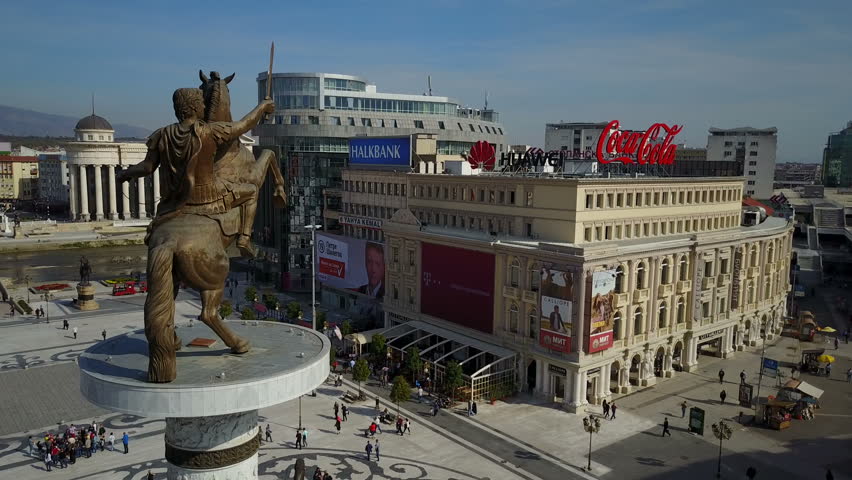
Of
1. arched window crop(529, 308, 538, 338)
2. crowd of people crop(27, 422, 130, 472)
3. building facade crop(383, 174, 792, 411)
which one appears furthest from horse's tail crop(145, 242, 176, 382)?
arched window crop(529, 308, 538, 338)

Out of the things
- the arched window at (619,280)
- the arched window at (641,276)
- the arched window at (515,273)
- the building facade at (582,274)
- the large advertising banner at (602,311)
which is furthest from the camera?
the arched window at (641,276)

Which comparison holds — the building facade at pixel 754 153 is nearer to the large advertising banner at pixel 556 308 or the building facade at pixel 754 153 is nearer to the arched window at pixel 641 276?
the arched window at pixel 641 276

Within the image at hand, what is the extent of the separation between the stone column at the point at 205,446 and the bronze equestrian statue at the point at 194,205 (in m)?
3.31

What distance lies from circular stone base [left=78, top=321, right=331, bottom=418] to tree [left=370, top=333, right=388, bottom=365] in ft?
120

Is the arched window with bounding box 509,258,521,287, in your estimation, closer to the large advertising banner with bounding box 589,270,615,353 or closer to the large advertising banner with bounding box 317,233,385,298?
the large advertising banner with bounding box 589,270,615,353

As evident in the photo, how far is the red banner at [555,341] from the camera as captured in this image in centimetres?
5850

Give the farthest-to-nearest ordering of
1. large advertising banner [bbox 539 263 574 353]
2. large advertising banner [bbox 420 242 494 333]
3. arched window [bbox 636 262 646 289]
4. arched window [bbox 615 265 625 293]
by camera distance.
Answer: large advertising banner [bbox 420 242 494 333] < arched window [bbox 636 262 646 289] < arched window [bbox 615 265 625 293] < large advertising banner [bbox 539 263 574 353]

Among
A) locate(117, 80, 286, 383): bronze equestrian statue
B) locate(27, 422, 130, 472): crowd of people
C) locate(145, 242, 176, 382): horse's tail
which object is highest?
locate(117, 80, 286, 383): bronze equestrian statue

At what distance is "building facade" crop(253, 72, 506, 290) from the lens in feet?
340

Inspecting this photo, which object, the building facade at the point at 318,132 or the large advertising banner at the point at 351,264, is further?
the building facade at the point at 318,132

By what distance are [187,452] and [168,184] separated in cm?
1126

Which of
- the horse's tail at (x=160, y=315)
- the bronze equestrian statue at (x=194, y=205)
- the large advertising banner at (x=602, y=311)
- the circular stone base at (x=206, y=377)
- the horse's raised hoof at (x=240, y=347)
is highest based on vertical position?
the bronze equestrian statue at (x=194, y=205)

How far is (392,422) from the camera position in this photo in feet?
184

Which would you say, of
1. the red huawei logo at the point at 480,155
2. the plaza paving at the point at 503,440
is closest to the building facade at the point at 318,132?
the red huawei logo at the point at 480,155
